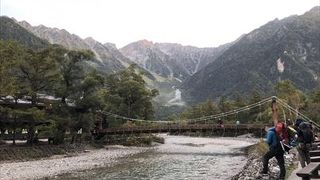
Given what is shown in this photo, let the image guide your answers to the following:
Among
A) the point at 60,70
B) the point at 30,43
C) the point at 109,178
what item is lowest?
the point at 109,178

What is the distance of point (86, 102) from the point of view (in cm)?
5578

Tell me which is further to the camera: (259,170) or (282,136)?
(259,170)

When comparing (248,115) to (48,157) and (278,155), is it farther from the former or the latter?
(278,155)

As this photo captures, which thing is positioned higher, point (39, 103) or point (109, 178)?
point (39, 103)

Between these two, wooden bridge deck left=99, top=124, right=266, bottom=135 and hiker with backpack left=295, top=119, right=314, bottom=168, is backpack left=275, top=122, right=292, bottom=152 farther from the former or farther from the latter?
wooden bridge deck left=99, top=124, right=266, bottom=135

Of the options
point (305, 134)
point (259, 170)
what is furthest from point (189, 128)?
point (305, 134)

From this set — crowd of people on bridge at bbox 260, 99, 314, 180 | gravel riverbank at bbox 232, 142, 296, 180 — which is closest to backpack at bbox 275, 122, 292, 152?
crowd of people on bridge at bbox 260, 99, 314, 180

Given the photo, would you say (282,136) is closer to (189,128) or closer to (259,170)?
(259,170)

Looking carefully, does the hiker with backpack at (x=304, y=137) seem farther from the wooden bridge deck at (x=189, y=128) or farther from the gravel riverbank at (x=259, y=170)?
the wooden bridge deck at (x=189, y=128)

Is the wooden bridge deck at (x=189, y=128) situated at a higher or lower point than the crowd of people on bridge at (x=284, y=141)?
higher

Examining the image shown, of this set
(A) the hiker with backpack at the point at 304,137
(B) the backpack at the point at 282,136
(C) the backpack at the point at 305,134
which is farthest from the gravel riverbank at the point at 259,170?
(B) the backpack at the point at 282,136

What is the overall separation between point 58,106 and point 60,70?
4.41m

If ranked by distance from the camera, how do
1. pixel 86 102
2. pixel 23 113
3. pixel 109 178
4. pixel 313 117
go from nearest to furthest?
pixel 109 178 < pixel 23 113 < pixel 86 102 < pixel 313 117

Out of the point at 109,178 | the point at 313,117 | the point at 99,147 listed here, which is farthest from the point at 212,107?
the point at 109,178
